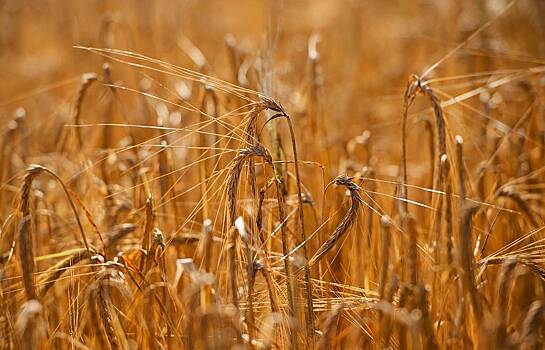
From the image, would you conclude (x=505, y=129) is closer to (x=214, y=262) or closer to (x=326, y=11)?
(x=214, y=262)

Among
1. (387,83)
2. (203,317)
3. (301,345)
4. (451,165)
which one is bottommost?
(301,345)

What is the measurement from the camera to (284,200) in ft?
4.75

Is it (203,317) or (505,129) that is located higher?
(505,129)

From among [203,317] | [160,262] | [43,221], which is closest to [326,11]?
[43,221]

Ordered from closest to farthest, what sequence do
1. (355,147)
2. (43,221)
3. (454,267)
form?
1. (454,267)
2. (43,221)
3. (355,147)

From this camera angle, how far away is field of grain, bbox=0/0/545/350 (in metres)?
1.13

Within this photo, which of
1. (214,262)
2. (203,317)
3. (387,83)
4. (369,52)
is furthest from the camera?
(369,52)

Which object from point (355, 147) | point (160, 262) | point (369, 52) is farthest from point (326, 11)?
point (160, 262)

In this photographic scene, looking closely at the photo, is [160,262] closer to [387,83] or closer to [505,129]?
[505,129]

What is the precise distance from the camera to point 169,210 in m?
1.69

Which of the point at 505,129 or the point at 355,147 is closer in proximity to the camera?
the point at 505,129

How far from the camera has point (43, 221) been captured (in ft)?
6.30

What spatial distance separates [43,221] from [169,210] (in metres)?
0.44

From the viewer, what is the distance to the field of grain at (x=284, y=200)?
3.71 ft
